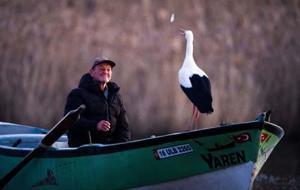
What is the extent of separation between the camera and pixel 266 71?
14.9m

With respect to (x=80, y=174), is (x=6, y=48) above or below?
above

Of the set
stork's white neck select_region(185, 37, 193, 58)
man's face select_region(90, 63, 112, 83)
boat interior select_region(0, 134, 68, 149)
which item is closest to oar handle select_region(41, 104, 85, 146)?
man's face select_region(90, 63, 112, 83)

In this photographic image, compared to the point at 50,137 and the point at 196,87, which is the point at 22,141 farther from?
the point at 196,87

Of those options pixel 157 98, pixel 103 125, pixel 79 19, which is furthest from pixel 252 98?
→ pixel 103 125

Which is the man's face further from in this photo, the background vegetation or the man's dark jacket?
the background vegetation

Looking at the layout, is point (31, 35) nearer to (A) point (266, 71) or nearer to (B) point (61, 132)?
(A) point (266, 71)

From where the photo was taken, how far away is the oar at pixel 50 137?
686cm

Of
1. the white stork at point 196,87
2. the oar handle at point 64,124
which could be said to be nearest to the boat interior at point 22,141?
the oar handle at point 64,124

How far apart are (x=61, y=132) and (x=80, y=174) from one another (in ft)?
1.51

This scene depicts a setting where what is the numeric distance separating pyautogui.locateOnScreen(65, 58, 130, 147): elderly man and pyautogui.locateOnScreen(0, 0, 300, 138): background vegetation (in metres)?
7.07

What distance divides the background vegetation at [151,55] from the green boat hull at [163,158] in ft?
25.0

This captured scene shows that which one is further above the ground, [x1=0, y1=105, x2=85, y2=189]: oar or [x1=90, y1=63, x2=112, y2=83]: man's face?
[x1=90, y1=63, x2=112, y2=83]: man's face

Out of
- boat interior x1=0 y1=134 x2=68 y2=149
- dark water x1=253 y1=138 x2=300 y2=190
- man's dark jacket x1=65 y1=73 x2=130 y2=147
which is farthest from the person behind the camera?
dark water x1=253 y1=138 x2=300 y2=190

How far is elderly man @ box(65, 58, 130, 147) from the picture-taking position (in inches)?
284
